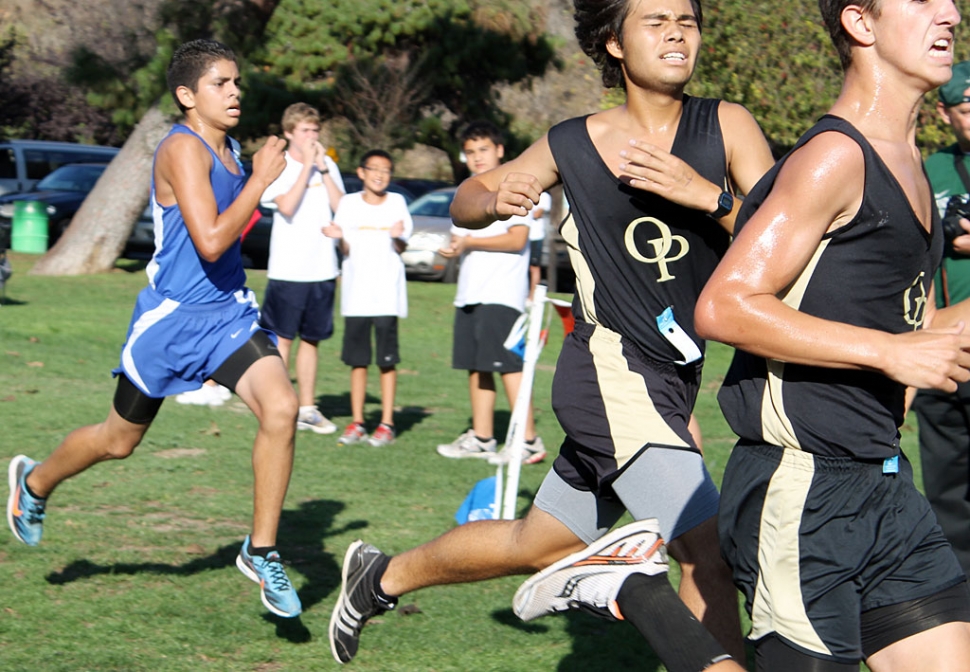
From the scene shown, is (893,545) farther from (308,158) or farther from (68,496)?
(308,158)

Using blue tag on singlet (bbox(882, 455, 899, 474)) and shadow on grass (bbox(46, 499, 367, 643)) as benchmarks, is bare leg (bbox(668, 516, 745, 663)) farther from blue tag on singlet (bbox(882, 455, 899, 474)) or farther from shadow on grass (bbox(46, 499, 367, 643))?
shadow on grass (bbox(46, 499, 367, 643))

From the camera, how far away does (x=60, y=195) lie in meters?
22.4

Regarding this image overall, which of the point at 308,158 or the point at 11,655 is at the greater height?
the point at 308,158

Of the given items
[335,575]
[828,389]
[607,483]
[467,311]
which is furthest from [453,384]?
[828,389]

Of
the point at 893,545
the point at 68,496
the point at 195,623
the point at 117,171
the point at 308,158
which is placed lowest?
the point at 117,171

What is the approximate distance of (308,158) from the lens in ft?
28.3

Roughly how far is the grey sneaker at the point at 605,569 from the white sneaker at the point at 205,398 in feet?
21.3

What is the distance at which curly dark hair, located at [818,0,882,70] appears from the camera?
2.74 metres

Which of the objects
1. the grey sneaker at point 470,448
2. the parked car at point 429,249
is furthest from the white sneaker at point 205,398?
the parked car at point 429,249

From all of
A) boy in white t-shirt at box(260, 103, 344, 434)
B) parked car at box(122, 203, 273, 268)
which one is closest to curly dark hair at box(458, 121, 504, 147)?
boy in white t-shirt at box(260, 103, 344, 434)

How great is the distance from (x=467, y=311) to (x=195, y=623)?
3.87 meters

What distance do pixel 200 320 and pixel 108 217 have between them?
46.2 ft

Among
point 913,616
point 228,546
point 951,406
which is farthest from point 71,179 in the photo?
point 913,616

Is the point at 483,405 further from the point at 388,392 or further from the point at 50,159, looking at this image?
the point at 50,159
